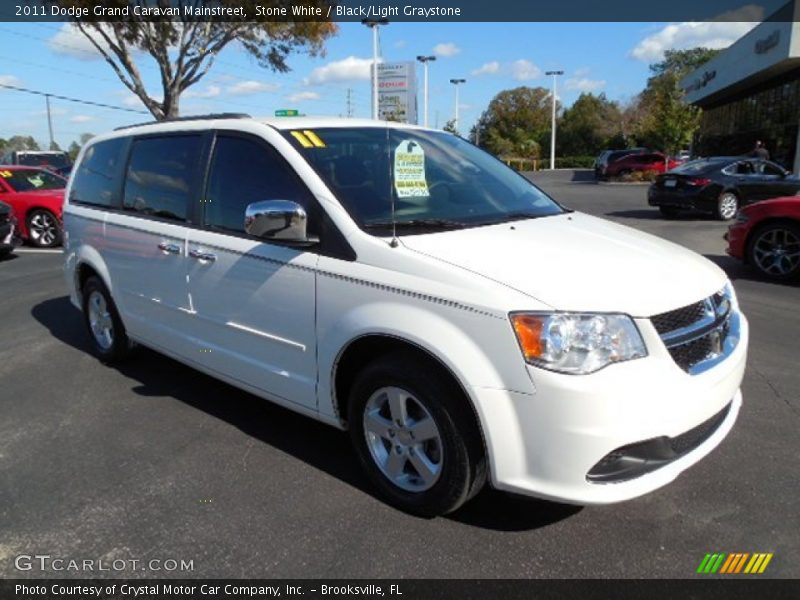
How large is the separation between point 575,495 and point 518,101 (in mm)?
89146

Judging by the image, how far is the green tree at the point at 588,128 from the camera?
237 ft

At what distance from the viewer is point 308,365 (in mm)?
3367

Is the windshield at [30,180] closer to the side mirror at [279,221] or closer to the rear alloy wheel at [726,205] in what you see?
the side mirror at [279,221]

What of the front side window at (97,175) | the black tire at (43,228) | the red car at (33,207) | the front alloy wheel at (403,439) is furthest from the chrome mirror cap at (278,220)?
the black tire at (43,228)

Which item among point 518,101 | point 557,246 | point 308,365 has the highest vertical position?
point 518,101

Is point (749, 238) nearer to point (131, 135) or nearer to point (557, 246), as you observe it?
point (557, 246)

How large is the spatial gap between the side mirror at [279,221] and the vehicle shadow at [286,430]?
1.28 metres

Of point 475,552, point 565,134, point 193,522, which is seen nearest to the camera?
point 475,552

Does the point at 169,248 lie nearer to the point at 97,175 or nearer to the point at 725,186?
the point at 97,175

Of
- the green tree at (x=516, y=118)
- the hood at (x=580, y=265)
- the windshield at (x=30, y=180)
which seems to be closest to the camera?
the hood at (x=580, y=265)

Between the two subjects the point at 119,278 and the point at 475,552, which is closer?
the point at 475,552

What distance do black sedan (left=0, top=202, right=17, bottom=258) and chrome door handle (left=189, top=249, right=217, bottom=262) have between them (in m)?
8.88

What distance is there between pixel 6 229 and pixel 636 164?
3169cm

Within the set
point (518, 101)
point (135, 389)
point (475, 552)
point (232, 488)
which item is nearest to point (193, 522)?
point (232, 488)
